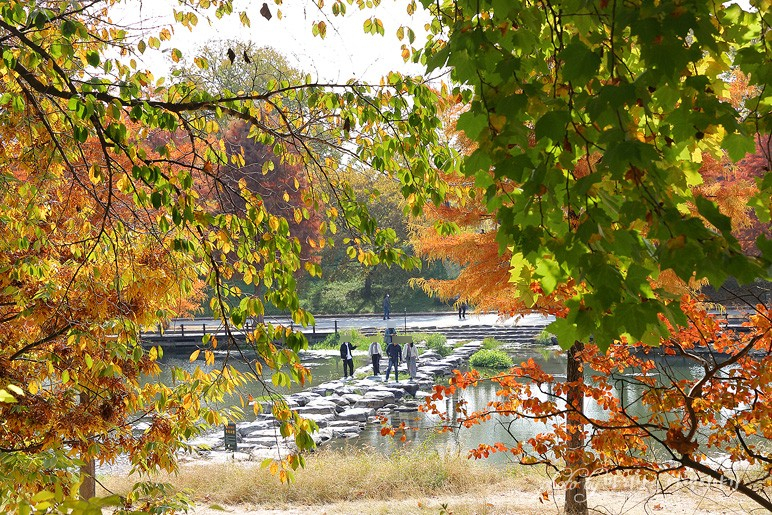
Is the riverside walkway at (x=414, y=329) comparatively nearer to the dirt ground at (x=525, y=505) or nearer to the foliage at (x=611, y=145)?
the dirt ground at (x=525, y=505)

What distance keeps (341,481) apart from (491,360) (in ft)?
39.9

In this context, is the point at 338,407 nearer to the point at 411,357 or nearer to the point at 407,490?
the point at 411,357

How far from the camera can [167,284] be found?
5.39 meters

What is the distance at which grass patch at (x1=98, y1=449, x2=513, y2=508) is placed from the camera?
9.09 m

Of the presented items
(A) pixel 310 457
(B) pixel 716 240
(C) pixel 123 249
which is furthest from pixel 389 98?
(A) pixel 310 457

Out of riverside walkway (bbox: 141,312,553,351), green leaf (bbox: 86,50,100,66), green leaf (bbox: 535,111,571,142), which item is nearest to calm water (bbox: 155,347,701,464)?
green leaf (bbox: 86,50,100,66)

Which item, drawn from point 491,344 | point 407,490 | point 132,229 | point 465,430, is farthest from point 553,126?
point 491,344

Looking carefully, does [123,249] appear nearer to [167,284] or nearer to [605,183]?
[167,284]

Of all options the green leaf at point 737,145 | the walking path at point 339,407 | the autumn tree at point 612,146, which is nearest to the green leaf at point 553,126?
the autumn tree at point 612,146

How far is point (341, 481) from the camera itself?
30.7 feet

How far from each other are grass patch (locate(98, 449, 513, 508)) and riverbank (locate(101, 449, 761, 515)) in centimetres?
1

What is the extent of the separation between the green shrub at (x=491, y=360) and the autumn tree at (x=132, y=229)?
15.9 meters

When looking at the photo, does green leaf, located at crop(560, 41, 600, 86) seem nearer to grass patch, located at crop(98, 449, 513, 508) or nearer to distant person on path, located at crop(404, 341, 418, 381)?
grass patch, located at crop(98, 449, 513, 508)

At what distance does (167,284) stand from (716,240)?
14.7 feet
